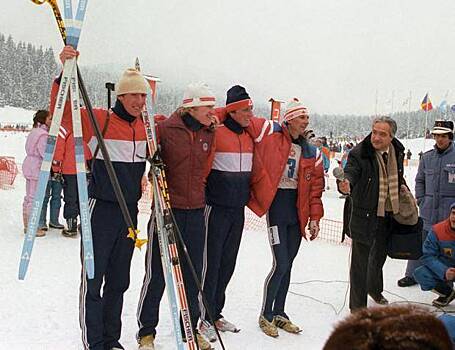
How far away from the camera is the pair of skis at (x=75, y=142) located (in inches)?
98.3

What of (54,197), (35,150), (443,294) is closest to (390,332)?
(443,294)

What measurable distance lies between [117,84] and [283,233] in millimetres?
1696

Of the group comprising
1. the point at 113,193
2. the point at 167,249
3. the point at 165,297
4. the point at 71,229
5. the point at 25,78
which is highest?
the point at 25,78

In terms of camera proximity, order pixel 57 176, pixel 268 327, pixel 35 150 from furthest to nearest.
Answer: pixel 57 176, pixel 35 150, pixel 268 327

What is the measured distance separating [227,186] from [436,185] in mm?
2496

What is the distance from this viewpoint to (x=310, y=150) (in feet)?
12.2

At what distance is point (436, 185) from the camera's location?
187 inches

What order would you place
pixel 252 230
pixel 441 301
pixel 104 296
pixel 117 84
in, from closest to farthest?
pixel 117 84 → pixel 104 296 → pixel 441 301 → pixel 252 230

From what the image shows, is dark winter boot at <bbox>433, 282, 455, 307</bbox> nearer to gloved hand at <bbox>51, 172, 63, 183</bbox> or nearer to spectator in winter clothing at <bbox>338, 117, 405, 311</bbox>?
spectator in winter clothing at <bbox>338, 117, 405, 311</bbox>

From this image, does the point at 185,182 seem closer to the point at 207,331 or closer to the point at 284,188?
the point at 284,188

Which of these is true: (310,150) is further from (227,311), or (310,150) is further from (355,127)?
(355,127)

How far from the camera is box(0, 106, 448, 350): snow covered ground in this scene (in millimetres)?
3418

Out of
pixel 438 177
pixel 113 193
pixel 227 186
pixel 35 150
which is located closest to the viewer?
pixel 113 193

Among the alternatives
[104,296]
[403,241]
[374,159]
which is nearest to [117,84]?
[104,296]
